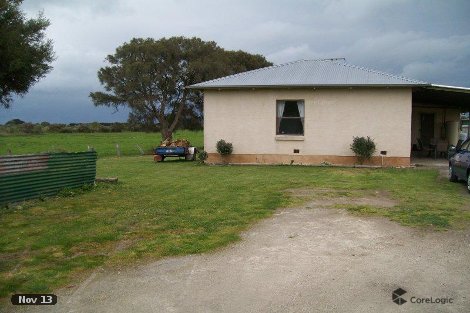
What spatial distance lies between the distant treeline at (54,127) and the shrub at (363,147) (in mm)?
55447

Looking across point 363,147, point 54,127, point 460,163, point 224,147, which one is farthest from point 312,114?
point 54,127

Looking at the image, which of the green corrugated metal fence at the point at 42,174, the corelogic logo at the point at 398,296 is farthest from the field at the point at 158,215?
the corelogic logo at the point at 398,296

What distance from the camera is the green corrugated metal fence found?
10141mm

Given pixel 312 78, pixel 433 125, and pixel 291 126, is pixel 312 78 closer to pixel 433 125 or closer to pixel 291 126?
pixel 291 126

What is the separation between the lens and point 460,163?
1338 centimetres

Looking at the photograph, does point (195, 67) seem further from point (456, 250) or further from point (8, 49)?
point (456, 250)

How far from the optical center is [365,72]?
A: 68.7 feet

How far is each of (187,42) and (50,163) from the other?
29.8 meters

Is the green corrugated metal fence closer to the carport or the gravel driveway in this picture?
the gravel driveway

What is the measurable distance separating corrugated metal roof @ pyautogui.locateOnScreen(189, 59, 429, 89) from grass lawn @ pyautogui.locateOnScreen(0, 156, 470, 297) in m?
5.10

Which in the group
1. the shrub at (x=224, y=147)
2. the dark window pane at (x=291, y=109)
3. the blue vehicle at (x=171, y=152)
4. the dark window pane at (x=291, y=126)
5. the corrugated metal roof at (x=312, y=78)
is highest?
the corrugated metal roof at (x=312, y=78)

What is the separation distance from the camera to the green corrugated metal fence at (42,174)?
1014cm

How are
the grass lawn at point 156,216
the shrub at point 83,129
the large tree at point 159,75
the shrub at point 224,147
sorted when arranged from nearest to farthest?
the grass lawn at point 156,216 < the shrub at point 224,147 < the large tree at point 159,75 < the shrub at point 83,129

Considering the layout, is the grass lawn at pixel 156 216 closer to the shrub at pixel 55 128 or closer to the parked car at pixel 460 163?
the parked car at pixel 460 163
